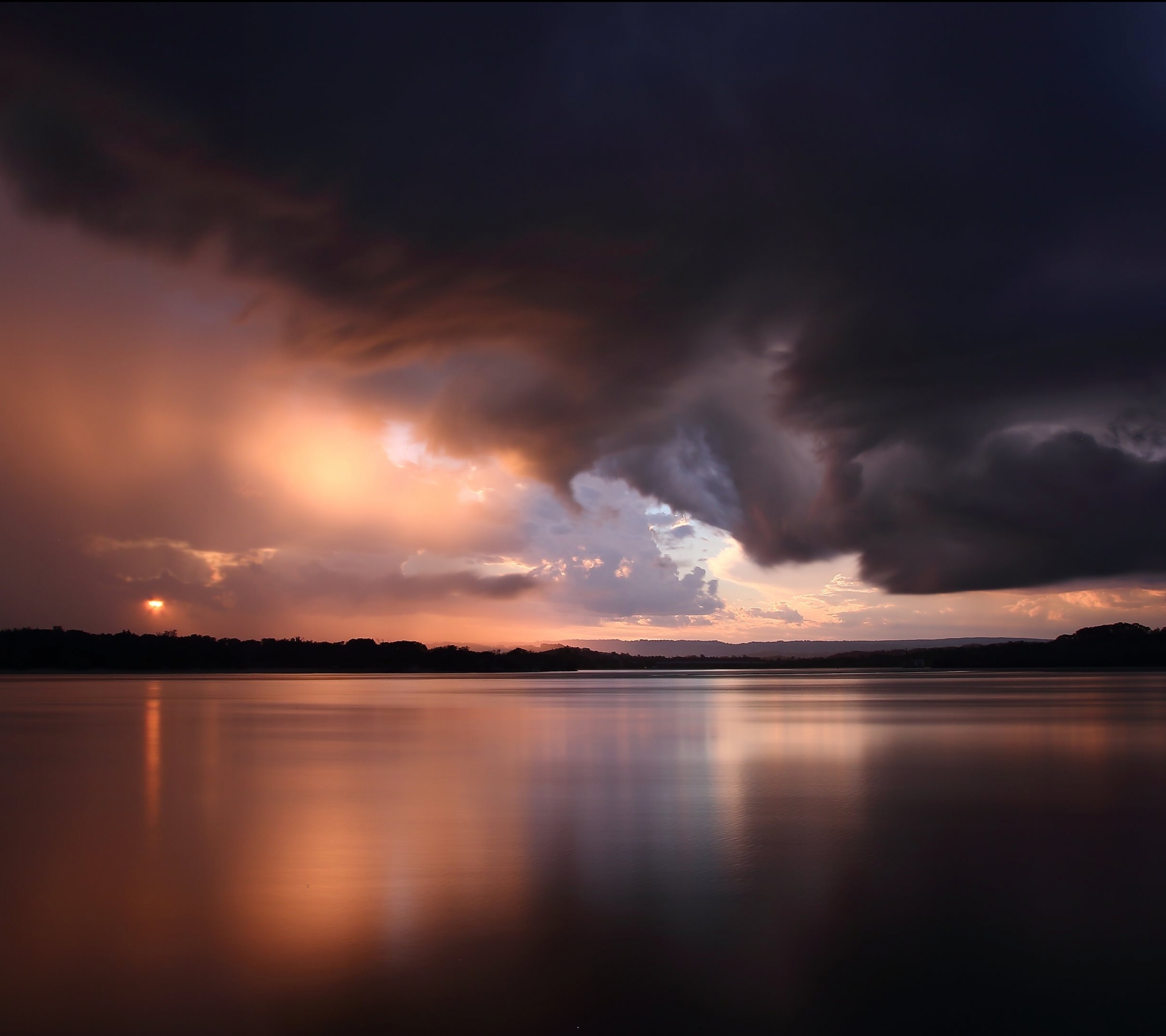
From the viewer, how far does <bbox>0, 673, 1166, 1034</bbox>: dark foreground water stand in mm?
7445

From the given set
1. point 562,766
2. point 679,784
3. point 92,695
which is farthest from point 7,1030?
point 92,695

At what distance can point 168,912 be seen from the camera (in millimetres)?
10266

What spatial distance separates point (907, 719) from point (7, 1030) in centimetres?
3957

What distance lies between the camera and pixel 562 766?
2364 centimetres

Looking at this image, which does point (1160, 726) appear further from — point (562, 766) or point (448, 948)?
point (448, 948)

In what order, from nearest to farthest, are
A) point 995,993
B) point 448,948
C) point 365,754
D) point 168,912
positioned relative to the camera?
1. point 995,993
2. point 448,948
3. point 168,912
4. point 365,754

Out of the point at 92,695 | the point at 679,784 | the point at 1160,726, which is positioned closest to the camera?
the point at 679,784

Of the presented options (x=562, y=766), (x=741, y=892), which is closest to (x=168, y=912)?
(x=741, y=892)

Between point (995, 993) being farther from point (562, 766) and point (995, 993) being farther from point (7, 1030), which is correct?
point (562, 766)

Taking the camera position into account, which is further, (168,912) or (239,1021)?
(168,912)

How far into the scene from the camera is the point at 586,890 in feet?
35.9

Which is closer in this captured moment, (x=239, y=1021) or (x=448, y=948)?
(x=239, y=1021)

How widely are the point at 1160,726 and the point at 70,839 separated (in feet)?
122

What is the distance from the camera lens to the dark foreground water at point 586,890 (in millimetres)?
7445
